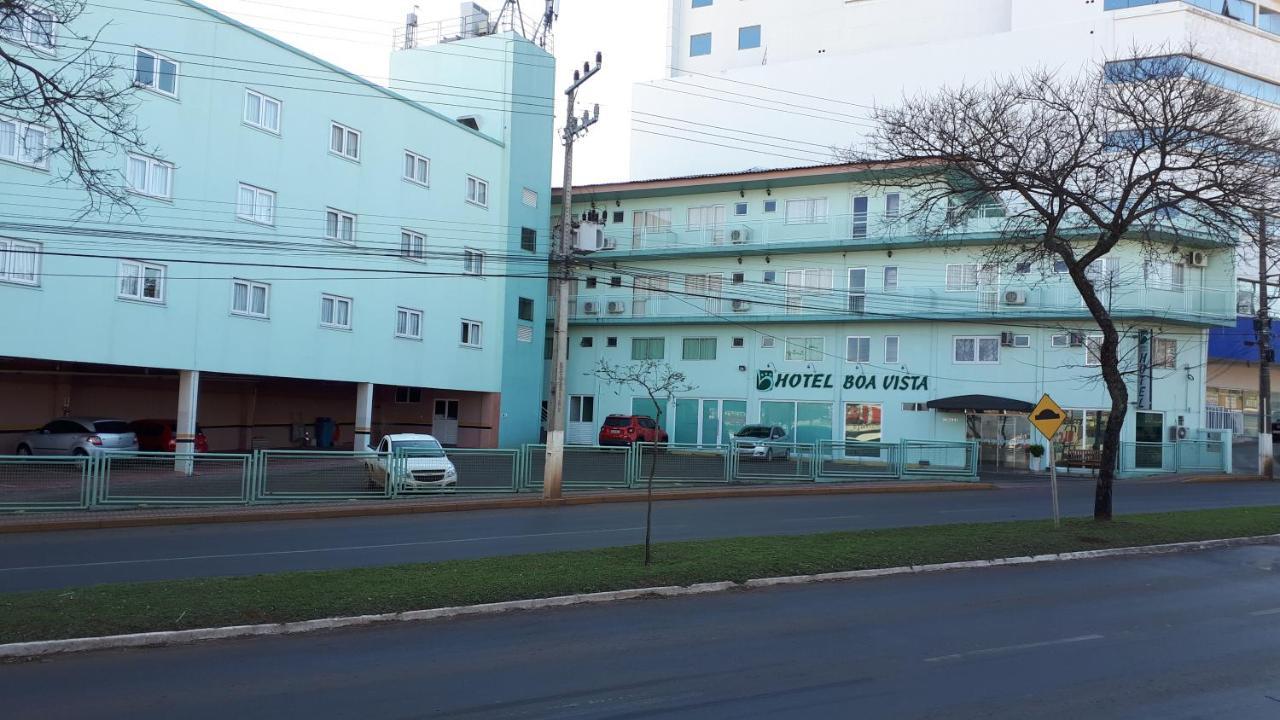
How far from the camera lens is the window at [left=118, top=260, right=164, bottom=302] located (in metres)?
27.7

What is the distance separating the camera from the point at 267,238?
1257 inches

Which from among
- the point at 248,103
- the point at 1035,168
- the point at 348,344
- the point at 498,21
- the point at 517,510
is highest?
the point at 498,21

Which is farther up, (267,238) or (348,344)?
(267,238)

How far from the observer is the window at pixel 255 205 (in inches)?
1216

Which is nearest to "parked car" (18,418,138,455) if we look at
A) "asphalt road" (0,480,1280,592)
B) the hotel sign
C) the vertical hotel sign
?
"asphalt road" (0,480,1280,592)

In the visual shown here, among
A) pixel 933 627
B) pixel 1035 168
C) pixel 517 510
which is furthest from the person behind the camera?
pixel 517 510

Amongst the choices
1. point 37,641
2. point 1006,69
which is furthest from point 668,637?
point 1006,69

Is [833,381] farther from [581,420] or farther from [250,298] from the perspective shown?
[250,298]

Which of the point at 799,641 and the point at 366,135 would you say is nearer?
the point at 799,641

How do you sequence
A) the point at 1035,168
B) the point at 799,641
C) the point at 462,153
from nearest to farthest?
the point at 799,641
the point at 1035,168
the point at 462,153

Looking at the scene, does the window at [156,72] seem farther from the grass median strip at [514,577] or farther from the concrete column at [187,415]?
the grass median strip at [514,577]

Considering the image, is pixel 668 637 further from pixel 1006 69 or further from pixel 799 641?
pixel 1006 69

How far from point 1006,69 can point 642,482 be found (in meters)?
32.2

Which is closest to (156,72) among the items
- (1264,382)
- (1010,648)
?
(1010,648)
